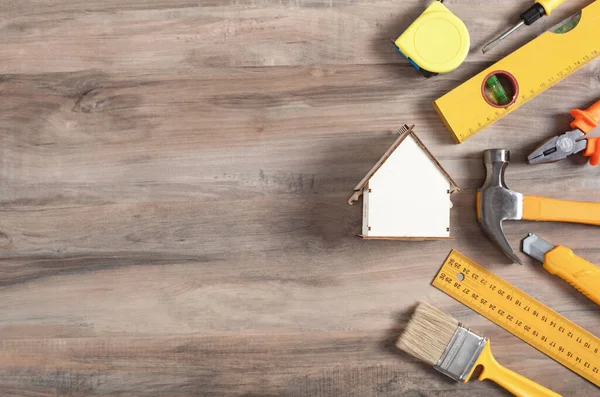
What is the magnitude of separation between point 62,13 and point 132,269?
0.50 meters

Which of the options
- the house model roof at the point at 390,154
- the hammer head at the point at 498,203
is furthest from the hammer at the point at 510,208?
the house model roof at the point at 390,154

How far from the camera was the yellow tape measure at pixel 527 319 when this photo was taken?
3.38 ft

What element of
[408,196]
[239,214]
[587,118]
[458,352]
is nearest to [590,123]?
[587,118]

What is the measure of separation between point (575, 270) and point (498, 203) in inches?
7.2

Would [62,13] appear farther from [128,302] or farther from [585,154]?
[585,154]

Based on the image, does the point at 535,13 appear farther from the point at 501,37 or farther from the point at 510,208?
the point at 510,208

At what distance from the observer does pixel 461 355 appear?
1.00 metres

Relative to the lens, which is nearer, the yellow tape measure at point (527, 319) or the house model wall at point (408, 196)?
the house model wall at point (408, 196)

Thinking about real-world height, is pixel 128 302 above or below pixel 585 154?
below

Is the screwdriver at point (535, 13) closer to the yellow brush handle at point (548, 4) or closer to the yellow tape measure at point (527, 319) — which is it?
the yellow brush handle at point (548, 4)

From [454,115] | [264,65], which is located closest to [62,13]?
[264,65]

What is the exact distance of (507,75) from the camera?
1.02 m

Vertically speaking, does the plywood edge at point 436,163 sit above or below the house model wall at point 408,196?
above

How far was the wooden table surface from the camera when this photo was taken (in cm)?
103
